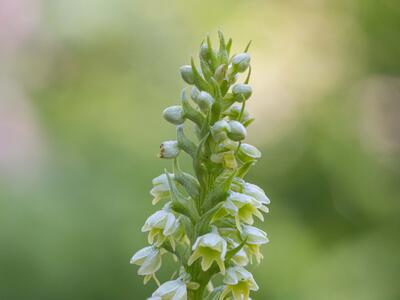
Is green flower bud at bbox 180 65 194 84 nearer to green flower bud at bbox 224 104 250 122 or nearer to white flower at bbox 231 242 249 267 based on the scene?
green flower bud at bbox 224 104 250 122

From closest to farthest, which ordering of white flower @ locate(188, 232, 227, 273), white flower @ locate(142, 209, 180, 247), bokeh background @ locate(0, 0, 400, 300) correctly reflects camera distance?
white flower @ locate(188, 232, 227, 273) → white flower @ locate(142, 209, 180, 247) → bokeh background @ locate(0, 0, 400, 300)

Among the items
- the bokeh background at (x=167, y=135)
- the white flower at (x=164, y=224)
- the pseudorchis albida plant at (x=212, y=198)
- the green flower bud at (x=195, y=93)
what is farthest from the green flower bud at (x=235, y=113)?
the bokeh background at (x=167, y=135)

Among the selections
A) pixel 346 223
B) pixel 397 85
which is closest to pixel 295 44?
pixel 397 85

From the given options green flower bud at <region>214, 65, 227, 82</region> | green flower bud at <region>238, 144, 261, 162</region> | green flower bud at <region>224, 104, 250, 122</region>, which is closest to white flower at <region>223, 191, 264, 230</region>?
green flower bud at <region>238, 144, 261, 162</region>

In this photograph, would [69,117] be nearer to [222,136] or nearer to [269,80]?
[269,80]

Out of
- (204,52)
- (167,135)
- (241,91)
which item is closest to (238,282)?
(241,91)

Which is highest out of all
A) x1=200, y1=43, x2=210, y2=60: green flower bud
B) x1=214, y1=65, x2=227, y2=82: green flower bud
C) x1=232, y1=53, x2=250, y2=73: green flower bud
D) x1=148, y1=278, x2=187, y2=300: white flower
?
x1=200, y1=43, x2=210, y2=60: green flower bud
